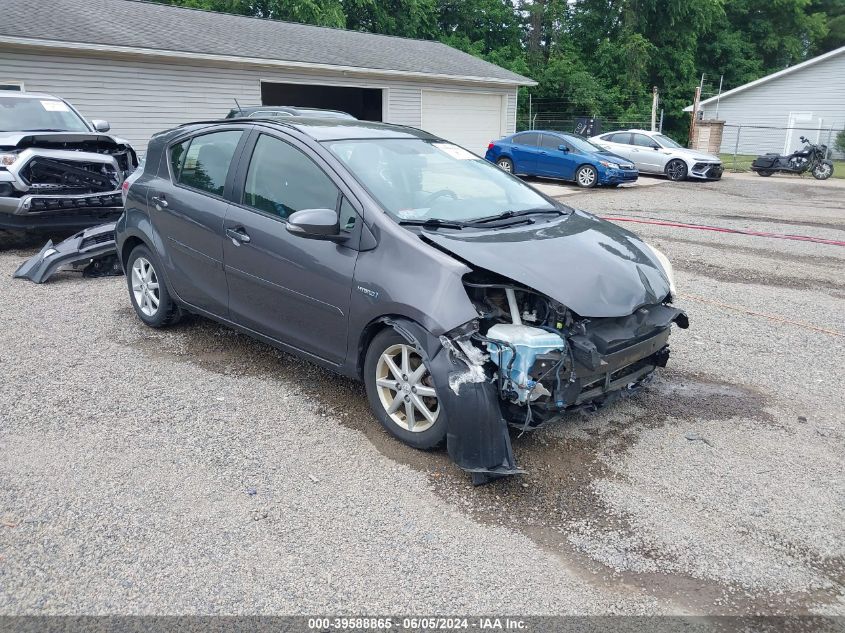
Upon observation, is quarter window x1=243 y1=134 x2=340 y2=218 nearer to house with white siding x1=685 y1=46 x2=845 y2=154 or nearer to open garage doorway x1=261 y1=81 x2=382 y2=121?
open garage doorway x1=261 y1=81 x2=382 y2=121

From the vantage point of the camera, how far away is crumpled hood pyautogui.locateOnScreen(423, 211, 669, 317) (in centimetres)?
366

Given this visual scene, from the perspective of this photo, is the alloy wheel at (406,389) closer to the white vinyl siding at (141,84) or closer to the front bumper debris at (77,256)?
the front bumper debris at (77,256)

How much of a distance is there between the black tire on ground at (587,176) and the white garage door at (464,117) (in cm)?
547

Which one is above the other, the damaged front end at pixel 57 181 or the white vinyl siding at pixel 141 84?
the white vinyl siding at pixel 141 84

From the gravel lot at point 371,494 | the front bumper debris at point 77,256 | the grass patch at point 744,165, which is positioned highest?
the front bumper debris at point 77,256

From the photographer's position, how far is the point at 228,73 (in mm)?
17641

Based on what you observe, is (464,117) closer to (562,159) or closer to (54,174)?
(562,159)

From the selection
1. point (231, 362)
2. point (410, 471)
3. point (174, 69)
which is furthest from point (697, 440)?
point (174, 69)

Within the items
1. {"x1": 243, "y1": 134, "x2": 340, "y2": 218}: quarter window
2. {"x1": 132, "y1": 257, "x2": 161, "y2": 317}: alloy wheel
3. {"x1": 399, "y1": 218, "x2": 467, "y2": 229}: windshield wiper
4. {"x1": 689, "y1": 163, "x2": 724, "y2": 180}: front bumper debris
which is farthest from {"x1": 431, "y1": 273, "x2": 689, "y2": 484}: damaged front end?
{"x1": 689, "y1": 163, "x2": 724, "y2": 180}: front bumper debris

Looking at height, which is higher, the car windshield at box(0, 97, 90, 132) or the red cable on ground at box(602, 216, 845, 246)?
the car windshield at box(0, 97, 90, 132)

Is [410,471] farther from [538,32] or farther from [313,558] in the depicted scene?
[538,32]

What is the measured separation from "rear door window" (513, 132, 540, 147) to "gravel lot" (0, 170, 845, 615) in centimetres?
1467

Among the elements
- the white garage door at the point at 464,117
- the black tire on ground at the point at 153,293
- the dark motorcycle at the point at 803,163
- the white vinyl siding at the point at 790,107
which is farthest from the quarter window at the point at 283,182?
the white vinyl siding at the point at 790,107

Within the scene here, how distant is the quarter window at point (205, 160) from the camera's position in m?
4.95
